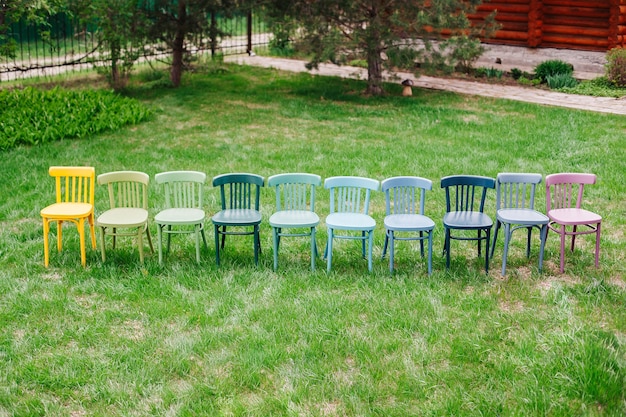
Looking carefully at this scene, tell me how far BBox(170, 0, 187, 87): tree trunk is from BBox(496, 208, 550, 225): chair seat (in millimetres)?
9155

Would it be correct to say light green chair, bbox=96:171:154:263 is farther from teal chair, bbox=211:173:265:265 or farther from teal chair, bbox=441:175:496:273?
teal chair, bbox=441:175:496:273

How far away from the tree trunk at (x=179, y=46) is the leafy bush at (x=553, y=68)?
7.32 m

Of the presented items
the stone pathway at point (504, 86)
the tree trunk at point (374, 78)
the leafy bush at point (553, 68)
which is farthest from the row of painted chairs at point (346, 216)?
the leafy bush at point (553, 68)

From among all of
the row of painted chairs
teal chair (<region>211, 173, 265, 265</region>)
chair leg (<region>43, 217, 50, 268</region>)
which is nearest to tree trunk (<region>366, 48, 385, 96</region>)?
the row of painted chairs

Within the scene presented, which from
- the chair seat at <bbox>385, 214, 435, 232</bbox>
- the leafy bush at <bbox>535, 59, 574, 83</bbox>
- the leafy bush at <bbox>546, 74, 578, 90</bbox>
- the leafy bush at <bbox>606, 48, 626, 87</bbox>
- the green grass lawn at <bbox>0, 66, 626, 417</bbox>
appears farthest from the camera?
the leafy bush at <bbox>535, 59, 574, 83</bbox>

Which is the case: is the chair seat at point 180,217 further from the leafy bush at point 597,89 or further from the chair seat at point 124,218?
the leafy bush at point 597,89

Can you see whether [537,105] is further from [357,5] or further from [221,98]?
[221,98]

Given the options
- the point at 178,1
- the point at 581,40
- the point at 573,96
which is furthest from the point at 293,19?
the point at 581,40

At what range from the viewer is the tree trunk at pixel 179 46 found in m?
14.7

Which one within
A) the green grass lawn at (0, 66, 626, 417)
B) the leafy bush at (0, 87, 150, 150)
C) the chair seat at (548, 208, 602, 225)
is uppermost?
the leafy bush at (0, 87, 150, 150)

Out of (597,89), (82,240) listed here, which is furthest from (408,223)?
(597,89)

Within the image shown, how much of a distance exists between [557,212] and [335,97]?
26.7 feet

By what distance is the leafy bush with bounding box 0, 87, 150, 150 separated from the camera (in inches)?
456

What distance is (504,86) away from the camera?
15.9 m
